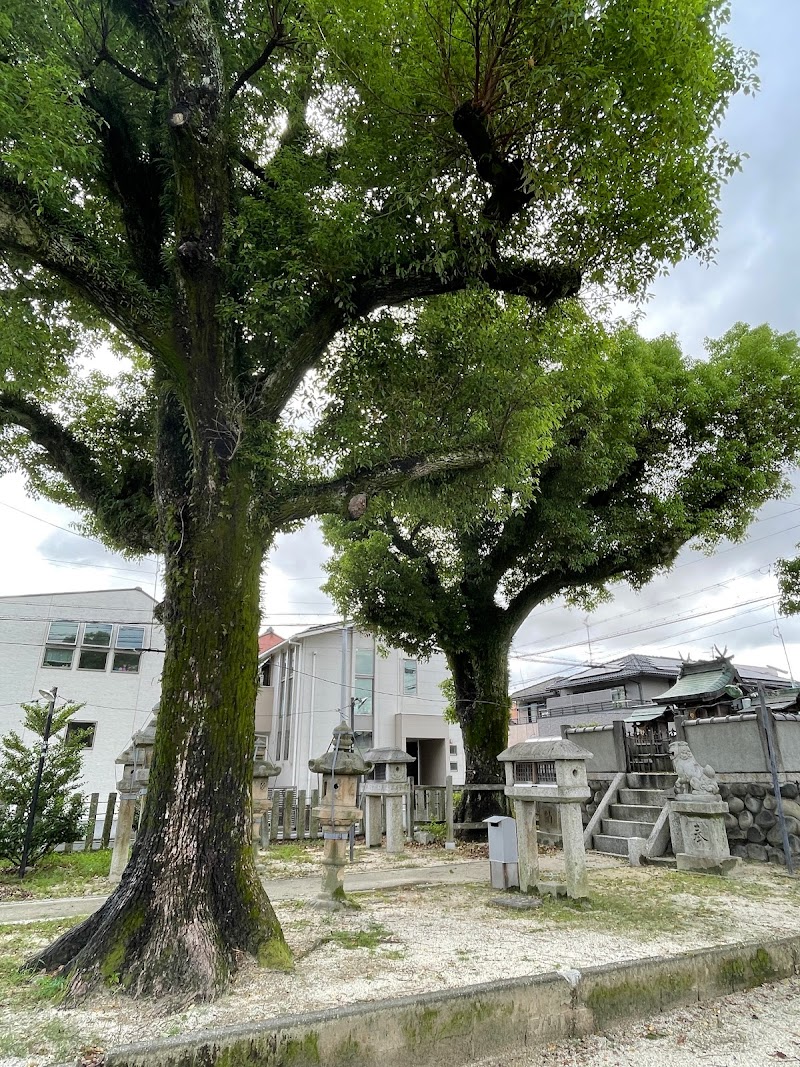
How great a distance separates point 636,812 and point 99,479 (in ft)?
33.2

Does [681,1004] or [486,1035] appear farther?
[681,1004]

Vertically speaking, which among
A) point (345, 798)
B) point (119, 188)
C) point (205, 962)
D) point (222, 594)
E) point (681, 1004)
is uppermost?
point (119, 188)

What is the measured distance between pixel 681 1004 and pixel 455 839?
871 centimetres

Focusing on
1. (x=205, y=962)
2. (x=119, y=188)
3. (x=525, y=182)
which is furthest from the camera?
(x=119, y=188)

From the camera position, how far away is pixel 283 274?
581 cm

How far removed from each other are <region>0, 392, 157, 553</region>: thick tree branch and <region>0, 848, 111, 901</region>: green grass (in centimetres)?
431

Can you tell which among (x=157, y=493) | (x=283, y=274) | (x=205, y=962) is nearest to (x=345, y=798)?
(x=205, y=962)

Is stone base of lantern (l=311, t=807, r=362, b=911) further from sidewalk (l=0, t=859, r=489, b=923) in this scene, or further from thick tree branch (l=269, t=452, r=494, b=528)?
thick tree branch (l=269, t=452, r=494, b=528)

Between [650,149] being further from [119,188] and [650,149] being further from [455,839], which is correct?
[455,839]

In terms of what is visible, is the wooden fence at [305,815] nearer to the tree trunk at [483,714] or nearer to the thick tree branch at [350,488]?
the tree trunk at [483,714]

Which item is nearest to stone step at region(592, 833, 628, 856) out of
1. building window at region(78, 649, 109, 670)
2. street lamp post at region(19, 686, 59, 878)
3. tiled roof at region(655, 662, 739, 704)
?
tiled roof at region(655, 662, 739, 704)

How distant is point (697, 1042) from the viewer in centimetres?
349

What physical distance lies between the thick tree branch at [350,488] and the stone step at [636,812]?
7488 mm

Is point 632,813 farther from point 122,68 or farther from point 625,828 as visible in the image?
point 122,68
